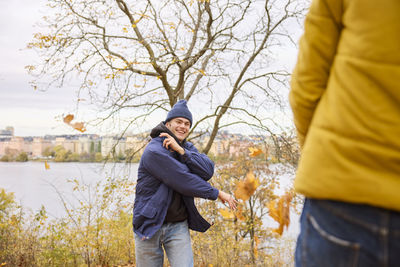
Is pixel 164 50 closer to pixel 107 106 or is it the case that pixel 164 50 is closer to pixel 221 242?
pixel 107 106

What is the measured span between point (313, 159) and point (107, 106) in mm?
8332

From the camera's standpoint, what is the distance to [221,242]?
7.73 metres

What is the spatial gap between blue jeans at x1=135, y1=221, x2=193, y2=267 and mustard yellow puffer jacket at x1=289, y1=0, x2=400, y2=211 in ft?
7.06

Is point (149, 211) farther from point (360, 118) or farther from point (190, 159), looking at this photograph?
point (360, 118)

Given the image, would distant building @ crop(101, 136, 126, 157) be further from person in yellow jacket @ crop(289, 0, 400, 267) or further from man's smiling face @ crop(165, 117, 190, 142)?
person in yellow jacket @ crop(289, 0, 400, 267)

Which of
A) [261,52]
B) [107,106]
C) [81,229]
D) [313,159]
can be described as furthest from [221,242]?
[313,159]

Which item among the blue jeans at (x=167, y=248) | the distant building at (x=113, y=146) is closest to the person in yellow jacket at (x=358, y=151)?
the blue jeans at (x=167, y=248)

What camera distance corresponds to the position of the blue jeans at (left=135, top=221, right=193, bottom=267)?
9.46 ft

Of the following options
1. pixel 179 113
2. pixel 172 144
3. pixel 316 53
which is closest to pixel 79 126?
pixel 179 113

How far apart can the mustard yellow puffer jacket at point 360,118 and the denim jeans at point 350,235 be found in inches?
1.0

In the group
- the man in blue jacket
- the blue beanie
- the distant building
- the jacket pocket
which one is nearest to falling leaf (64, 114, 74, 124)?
the distant building

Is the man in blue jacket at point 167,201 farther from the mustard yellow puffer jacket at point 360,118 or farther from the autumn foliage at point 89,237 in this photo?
the autumn foliage at point 89,237

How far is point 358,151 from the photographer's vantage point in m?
0.80

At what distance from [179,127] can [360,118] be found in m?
2.53
